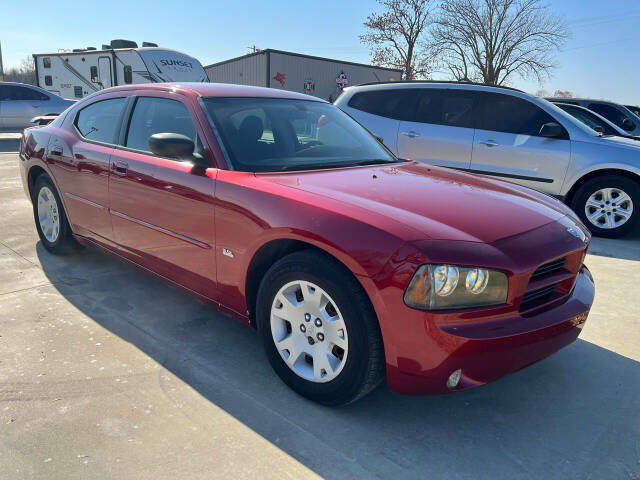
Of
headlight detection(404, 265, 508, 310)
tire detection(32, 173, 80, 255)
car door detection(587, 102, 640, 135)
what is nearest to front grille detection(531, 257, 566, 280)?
headlight detection(404, 265, 508, 310)

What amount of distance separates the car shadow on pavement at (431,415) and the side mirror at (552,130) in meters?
3.57

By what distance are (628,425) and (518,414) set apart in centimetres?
52

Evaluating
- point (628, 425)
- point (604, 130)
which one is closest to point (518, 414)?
point (628, 425)

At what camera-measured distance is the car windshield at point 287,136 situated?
2.92 m

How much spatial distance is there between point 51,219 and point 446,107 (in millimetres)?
5073

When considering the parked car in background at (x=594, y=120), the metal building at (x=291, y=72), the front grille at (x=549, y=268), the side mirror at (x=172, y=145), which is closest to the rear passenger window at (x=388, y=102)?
the parked car in background at (x=594, y=120)

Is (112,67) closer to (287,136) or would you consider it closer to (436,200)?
(287,136)

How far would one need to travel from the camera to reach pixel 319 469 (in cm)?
202

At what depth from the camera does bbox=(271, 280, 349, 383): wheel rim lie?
2289 mm

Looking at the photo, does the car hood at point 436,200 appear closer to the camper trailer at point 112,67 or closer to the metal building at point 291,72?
the camper trailer at point 112,67

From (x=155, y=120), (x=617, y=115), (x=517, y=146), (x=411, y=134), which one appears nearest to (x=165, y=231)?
(x=155, y=120)

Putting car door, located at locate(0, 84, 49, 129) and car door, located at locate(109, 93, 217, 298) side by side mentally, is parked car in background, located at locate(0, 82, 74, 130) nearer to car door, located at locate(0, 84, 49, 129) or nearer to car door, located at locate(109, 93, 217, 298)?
car door, located at locate(0, 84, 49, 129)

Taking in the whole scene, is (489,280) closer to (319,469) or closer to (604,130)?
(319,469)

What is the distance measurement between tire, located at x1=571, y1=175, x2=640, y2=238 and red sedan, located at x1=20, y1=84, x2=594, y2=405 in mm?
3450
